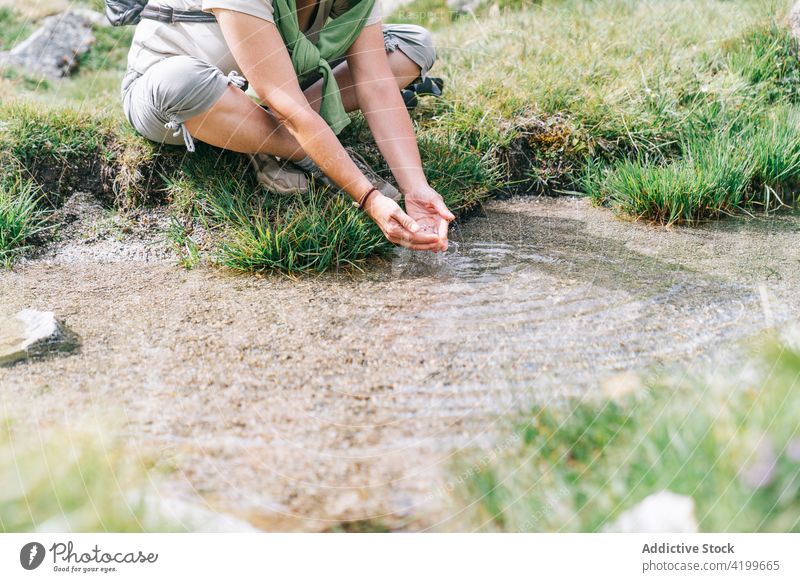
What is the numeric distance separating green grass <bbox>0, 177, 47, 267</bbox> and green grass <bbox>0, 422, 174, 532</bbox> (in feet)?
4.42

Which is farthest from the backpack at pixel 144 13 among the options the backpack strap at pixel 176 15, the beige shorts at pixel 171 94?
the beige shorts at pixel 171 94

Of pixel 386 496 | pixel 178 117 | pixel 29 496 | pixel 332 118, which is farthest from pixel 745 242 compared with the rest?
pixel 29 496

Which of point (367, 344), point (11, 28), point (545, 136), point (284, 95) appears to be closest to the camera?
point (367, 344)

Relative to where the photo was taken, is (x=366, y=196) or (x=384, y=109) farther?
(x=384, y=109)

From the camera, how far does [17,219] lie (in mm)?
2863

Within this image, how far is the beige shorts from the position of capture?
2.46m

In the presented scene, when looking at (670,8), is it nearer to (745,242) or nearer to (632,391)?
(745,242)

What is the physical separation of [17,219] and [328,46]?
1391mm

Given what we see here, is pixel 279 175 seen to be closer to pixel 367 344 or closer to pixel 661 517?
pixel 367 344

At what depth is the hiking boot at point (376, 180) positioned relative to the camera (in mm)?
2748

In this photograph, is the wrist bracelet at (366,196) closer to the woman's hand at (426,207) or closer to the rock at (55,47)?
the woman's hand at (426,207)

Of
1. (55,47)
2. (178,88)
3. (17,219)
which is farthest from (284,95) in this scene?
(55,47)

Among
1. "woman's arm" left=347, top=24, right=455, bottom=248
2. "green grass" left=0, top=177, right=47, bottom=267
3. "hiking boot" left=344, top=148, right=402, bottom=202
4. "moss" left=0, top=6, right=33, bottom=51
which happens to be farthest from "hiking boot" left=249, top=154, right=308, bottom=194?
"moss" left=0, top=6, right=33, bottom=51
